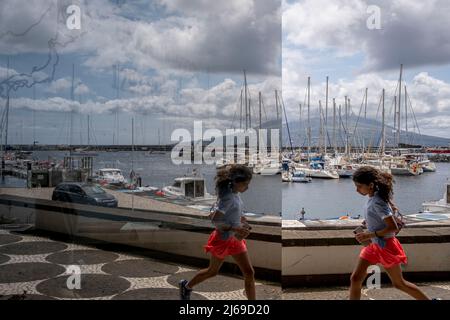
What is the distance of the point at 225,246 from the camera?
2.87 metres

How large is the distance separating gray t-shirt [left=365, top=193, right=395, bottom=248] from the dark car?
2367 mm

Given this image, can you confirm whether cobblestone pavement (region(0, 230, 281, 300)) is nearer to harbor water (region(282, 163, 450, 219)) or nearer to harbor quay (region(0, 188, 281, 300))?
harbor quay (region(0, 188, 281, 300))

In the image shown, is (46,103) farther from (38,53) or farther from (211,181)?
(211,181)

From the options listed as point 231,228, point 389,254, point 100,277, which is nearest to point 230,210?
point 231,228

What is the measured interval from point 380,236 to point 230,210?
94cm

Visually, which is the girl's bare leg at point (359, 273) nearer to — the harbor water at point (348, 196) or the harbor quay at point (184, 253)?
the harbor quay at point (184, 253)

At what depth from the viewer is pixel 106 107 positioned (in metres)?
3.86

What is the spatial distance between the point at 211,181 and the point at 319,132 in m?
6.00

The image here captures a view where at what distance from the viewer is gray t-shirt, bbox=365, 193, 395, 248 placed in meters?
2.73

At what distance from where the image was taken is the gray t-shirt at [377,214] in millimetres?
2734

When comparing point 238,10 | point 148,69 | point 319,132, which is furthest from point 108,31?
point 319,132

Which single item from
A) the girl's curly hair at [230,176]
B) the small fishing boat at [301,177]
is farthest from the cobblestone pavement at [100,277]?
the small fishing boat at [301,177]

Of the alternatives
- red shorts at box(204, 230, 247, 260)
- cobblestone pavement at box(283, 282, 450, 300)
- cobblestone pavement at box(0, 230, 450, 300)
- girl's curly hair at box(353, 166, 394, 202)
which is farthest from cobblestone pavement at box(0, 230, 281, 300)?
girl's curly hair at box(353, 166, 394, 202)

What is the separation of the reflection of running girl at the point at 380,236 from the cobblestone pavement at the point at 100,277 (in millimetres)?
766
